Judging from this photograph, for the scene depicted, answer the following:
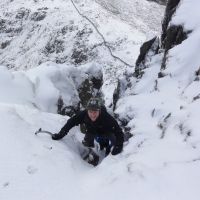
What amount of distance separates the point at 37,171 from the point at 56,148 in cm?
106

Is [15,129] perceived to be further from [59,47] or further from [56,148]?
[59,47]

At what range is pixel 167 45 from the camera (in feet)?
42.9

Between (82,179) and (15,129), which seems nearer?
(82,179)

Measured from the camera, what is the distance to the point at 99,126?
9.05 metres

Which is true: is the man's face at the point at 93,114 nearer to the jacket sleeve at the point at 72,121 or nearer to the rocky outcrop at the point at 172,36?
the jacket sleeve at the point at 72,121

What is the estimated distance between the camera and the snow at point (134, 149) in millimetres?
6859

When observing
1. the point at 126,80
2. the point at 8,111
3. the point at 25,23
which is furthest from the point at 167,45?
the point at 25,23

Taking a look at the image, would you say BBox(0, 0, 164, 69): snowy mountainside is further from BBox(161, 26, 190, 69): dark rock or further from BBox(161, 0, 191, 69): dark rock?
BBox(161, 26, 190, 69): dark rock

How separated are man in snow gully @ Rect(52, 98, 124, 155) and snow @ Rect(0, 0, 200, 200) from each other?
0.23m

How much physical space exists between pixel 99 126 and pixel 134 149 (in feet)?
3.07

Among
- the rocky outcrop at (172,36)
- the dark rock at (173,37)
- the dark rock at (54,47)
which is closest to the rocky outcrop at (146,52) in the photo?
the rocky outcrop at (172,36)

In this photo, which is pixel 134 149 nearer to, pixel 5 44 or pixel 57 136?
pixel 57 136

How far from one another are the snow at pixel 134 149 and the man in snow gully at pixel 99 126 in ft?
0.75

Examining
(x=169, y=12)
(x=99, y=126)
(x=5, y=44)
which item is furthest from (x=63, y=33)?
(x=99, y=126)
